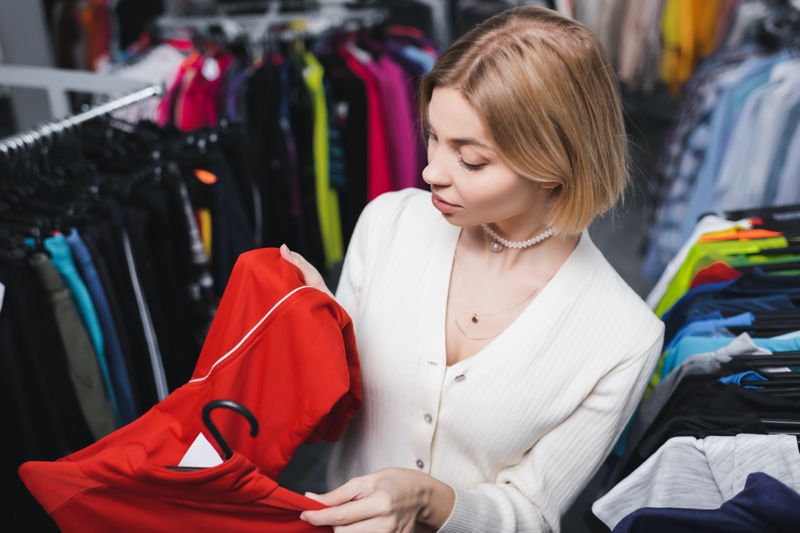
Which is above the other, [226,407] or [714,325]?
[226,407]

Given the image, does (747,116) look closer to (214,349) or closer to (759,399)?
(759,399)

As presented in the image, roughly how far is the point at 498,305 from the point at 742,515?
47 centimetres

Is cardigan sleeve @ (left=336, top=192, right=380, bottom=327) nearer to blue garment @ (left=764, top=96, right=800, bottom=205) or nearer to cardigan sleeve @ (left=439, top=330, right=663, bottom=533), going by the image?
cardigan sleeve @ (left=439, top=330, right=663, bottom=533)

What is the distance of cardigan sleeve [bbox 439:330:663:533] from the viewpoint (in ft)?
3.39

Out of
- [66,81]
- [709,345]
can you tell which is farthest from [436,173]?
[66,81]

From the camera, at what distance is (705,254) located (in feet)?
4.92

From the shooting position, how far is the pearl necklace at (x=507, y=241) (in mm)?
1093

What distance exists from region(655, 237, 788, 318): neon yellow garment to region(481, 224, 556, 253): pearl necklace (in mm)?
580

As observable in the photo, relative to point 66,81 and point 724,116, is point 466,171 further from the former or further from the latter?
point 724,116

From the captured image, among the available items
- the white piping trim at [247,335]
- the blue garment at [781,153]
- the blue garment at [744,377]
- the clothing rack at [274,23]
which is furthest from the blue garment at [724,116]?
the white piping trim at [247,335]

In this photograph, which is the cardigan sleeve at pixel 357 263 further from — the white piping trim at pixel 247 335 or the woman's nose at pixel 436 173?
the woman's nose at pixel 436 173

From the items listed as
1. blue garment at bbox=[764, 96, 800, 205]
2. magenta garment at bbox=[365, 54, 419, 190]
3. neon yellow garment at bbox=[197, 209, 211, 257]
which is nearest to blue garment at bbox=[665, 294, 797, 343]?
neon yellow garment at bbox=[197, 209, 211, 257]

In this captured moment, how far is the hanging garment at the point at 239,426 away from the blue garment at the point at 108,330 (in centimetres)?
52

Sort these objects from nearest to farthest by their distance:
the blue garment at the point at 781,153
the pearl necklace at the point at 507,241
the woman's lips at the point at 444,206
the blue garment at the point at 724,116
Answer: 1. the woman's lips at the point at 444,206
2. the pearl necklace at the point at 507,241
3. the blue garment at the point at 781,153
4. the blue garment at the point at 724,116
